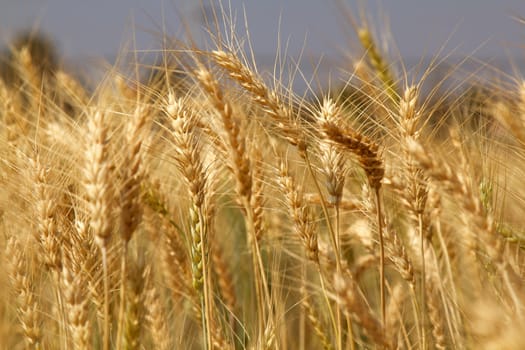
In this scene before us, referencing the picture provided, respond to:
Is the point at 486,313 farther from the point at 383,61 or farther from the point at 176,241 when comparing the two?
the point at 383,61

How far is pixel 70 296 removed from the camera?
60.5 inches

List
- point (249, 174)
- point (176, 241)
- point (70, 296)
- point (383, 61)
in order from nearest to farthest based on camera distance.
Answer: point (70, 296)
point (249, 174)
point (176, 241)
point (383, 61)

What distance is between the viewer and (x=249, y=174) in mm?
1653

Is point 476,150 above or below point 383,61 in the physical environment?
below

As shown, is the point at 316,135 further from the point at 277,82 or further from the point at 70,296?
the point at 70,296

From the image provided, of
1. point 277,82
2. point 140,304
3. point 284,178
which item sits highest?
point 277,82

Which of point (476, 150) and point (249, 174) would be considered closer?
point (249, 174)

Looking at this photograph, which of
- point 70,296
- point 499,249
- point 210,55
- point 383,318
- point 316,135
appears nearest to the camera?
point 499,249

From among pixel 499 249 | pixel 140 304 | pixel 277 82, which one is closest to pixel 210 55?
pixel 277 82

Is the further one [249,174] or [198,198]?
[198,198]

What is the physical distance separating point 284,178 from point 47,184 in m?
0.63

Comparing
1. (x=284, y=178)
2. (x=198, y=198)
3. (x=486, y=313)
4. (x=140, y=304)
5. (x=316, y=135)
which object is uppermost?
(x=316, y=135)


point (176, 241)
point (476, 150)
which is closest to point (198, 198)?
point (176, 241)

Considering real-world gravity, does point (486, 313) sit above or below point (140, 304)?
below
